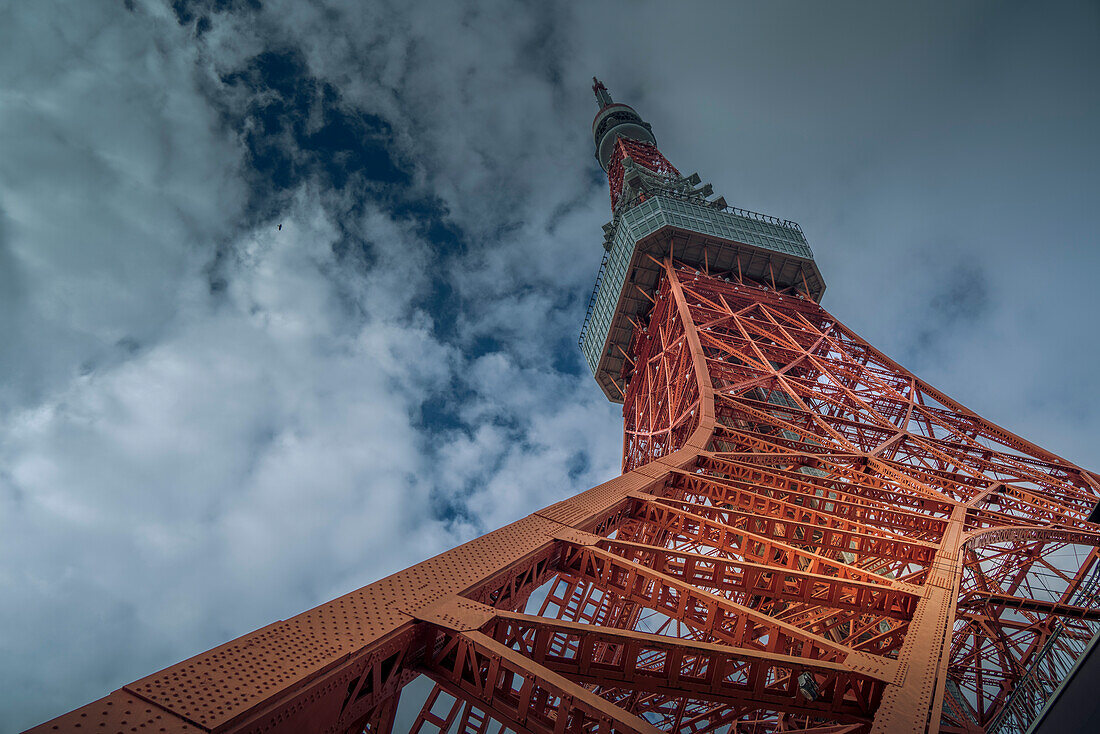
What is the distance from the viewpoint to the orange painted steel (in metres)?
3.55

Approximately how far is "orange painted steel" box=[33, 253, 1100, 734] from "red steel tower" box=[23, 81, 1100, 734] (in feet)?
0.08

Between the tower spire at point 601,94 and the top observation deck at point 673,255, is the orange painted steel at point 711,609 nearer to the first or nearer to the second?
the top observation deck at point 673,255

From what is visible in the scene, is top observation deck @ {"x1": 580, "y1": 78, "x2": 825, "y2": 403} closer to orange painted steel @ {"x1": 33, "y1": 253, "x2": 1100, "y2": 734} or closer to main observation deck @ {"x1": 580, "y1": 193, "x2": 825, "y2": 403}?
main observation deck @ {"x1": 580, "y1": 193, "x2": 825, "y2": 403}

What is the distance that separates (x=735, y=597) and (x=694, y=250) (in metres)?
23.2

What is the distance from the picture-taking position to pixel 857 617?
31.1 ft

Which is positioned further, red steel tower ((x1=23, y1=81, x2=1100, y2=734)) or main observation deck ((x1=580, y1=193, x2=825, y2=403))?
main observation deck ((x1=580, y1=193, x2=825, y2=403))

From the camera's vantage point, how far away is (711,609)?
561 centimetres

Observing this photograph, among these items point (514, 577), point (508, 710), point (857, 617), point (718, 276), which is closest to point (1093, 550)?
point (857, 617)

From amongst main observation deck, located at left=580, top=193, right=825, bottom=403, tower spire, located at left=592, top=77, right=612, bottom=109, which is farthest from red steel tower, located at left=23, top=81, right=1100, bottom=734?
tower spire, located at left=592, top=77, right=612, bottom=109

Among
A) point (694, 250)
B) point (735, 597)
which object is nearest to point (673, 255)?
point (694, 250)

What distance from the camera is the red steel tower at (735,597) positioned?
3693 millimetres

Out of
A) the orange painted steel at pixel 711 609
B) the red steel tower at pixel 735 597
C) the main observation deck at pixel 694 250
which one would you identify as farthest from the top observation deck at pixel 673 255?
the orange painted steel at pixel 711 609

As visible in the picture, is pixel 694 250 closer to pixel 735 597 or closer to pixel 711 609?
pixel 735 597

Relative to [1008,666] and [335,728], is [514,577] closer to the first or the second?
[335,728]
